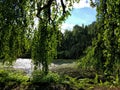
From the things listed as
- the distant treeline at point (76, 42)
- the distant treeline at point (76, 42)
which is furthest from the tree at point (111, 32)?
the distant treeline at point (76, 42)

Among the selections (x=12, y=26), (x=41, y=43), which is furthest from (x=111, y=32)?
(x=41, y=43)

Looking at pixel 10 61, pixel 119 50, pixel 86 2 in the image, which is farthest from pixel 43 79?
pixel 119 50

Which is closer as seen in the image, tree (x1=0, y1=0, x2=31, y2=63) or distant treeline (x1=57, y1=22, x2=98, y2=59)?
tree (x1=0, y1=0, x2=31, y2=63)

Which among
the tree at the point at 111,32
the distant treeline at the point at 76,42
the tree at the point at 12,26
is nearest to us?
the tree at the point at 111,32

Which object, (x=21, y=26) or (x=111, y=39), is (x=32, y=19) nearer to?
(x=21, y=26)

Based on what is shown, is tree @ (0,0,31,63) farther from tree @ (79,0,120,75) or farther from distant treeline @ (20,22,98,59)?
distant treeline @ (20,22,98,59)

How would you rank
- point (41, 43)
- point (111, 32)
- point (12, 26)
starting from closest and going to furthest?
point (111, 32) < point (12, 26) < point (41, 43)

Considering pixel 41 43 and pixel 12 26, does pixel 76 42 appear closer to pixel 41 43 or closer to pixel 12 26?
pixel 41 43

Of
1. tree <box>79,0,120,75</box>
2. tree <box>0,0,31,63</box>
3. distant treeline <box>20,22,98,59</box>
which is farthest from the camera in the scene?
distant treeline <box>20,22,98,59</box>

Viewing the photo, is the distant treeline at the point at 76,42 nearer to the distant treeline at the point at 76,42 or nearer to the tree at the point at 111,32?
the distant treeline at the point at 76,42

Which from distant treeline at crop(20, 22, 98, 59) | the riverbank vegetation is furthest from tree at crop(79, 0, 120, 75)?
distant treeline at crop(20, 22, 98, 59)

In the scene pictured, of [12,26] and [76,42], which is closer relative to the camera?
[12,26]

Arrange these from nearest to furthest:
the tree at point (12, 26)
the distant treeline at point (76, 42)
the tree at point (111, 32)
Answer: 1. the tree at point (111, 32)
2. the tree at point (12, 26)
3. the distant treeline at point (76, 42)

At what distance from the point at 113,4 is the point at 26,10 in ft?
14.9
